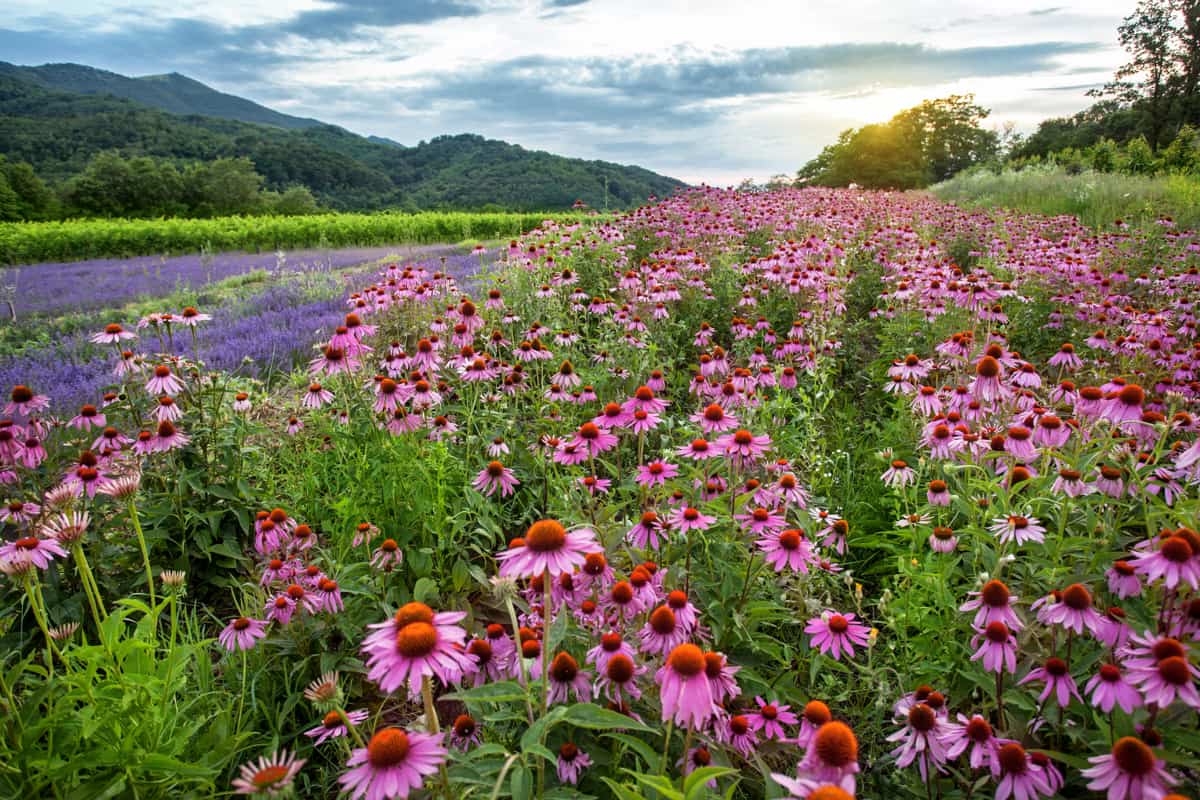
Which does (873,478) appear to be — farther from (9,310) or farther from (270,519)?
(9,310)

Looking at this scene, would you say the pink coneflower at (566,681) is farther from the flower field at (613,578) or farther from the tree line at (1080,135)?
the tree line at (1080,135)

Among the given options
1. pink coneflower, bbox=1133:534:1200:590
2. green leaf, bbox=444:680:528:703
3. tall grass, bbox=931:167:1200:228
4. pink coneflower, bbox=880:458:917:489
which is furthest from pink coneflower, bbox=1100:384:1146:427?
tall grass, bbox=931:167:1200:228

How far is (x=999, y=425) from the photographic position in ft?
9.07

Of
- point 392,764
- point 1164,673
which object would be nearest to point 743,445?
point 1164,673

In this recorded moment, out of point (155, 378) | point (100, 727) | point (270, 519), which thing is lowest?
point (100, 727)

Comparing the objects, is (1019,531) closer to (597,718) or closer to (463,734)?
(597,718)

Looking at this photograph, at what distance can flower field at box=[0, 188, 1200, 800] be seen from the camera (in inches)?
49.4

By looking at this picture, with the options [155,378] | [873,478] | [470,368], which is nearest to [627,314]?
[470,368]

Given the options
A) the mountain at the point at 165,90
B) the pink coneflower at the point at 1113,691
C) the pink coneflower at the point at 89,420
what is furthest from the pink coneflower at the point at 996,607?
the mountain at the point at 165,90

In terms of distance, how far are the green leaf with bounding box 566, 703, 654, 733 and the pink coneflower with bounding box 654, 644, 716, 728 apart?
7 cm

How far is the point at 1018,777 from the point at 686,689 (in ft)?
2.49

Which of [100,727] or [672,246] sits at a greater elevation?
[672,246]

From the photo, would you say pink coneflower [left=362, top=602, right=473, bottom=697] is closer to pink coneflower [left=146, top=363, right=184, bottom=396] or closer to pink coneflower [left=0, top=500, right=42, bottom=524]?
pink coneflower [left=0, top=500, right=42, bottom=524]

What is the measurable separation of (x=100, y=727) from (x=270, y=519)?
2.57 feet
